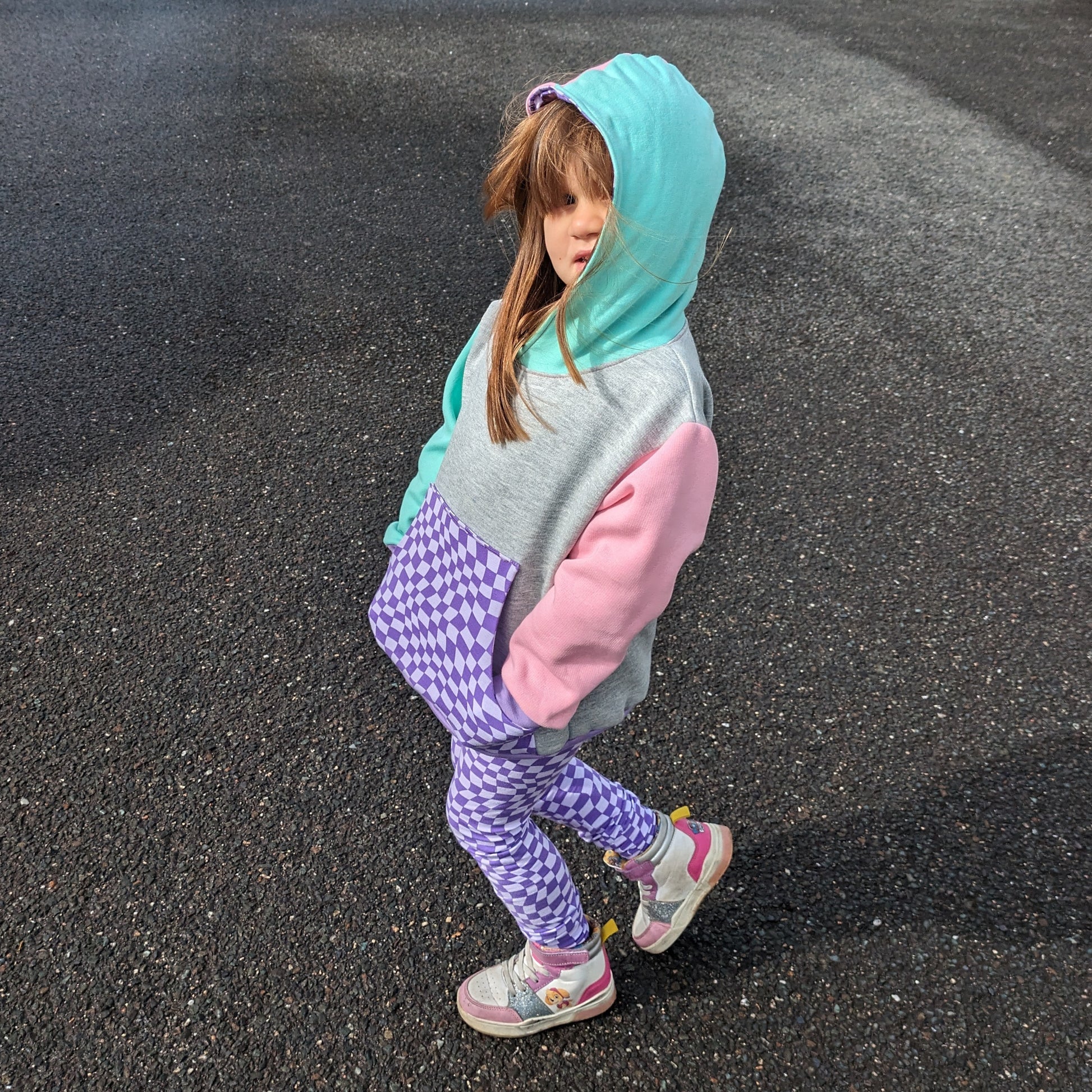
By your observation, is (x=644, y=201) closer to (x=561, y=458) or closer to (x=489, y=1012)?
(x=561, y=458)

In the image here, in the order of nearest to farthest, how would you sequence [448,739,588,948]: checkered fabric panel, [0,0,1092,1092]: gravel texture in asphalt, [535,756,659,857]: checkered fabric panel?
[448,739,588,948]: checkered fabric panel → [535,756,659,857]: checkered fabric panel → [0,0,1092,1092]: gravel texture in asphalt

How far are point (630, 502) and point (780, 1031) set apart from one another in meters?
1.29

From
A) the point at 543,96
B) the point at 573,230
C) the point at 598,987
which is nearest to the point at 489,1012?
the point at 598,987

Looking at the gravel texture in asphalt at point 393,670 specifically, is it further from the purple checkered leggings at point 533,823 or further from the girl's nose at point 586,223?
the girl's nose at point 586,223

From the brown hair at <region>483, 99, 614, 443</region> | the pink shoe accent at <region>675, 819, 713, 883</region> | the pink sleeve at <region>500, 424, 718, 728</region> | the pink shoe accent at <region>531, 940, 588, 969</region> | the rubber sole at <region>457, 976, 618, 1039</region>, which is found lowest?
the rubber sole at <region>457, 976, 618, 1039</region>

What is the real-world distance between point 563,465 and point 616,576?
0.60 feet

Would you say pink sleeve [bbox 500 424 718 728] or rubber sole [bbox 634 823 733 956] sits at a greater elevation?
pink sleeve [bbox 500 424 718 728]

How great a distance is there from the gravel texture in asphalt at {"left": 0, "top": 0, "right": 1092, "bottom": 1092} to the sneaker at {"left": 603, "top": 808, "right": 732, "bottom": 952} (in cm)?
10

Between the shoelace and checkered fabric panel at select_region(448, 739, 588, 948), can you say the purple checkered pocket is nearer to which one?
checkered fabric panel at select_region(448, 739, 588, 948)

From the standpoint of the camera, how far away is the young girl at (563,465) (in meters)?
1.30

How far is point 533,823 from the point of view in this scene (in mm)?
1853

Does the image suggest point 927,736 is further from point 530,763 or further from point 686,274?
point 686,274

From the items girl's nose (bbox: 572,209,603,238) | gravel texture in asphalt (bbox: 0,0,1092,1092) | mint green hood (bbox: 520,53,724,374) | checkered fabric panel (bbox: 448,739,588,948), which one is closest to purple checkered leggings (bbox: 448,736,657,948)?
checkered fabric panel (bbox: 448,739,588,948)

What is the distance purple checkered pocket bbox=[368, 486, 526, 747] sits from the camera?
4.96ft
